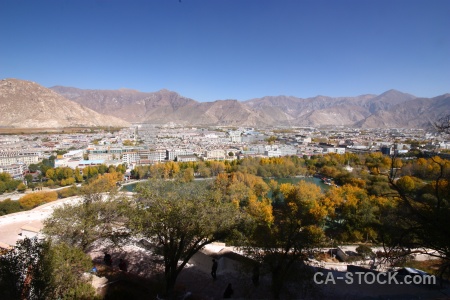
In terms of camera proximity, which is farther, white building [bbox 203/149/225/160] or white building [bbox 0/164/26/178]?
white building [bbox 203/149/225/160]

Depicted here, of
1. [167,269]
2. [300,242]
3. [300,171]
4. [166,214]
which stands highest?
[166,214]

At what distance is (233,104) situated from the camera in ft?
505

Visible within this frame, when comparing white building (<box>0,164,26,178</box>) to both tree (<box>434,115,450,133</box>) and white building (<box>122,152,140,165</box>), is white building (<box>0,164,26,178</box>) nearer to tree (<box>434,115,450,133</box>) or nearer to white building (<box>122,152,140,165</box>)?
white building (<box>122,152,140,165</box>)

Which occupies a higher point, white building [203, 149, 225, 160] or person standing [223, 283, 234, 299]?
person standing [223, 283, 234, 299]

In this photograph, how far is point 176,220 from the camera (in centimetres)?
459

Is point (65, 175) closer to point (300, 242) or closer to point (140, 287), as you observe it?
point (140, 287)

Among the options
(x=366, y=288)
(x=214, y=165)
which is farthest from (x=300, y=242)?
(x=214, y=165)

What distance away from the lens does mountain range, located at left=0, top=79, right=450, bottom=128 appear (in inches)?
2884

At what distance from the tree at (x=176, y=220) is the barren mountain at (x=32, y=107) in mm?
83437

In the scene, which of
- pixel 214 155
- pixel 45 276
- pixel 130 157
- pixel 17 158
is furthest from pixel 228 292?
pixel 17 158

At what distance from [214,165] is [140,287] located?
23.8m

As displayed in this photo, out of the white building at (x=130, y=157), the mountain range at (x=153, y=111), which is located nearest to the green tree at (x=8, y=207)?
the white building at (x=130, y=157)

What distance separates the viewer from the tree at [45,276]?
12.1 feet

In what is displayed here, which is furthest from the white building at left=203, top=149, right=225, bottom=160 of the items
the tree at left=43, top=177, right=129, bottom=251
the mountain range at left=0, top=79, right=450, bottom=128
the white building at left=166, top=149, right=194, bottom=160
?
the tree at left=43, top=177, right=129, bottom=251
